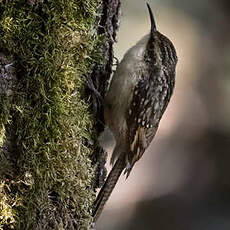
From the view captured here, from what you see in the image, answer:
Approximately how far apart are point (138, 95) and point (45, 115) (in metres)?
0.97

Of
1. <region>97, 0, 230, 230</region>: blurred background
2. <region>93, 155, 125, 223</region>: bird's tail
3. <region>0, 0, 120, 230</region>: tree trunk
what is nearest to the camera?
<region>0, 0, 120, 230</region>: tree trunk

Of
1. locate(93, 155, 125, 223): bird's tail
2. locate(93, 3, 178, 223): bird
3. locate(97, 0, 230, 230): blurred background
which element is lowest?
locate(97, 0, 230, 230): blurred background

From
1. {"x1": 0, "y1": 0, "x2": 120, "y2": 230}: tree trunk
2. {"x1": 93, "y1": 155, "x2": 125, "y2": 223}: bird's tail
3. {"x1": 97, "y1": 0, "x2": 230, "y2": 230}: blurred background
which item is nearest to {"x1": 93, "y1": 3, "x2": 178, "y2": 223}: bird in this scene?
{"x1": 93, "y1": 155, "x2": 125, "y2": 223}: bird's tail

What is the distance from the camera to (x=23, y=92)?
9.18 ft

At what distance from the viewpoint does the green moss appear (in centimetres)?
277

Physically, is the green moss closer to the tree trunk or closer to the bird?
the tree trunk

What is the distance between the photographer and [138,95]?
3717mm

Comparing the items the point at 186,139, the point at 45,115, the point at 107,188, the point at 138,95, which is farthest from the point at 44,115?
the point at 186,139

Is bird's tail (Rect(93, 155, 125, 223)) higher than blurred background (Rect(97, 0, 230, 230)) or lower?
higher

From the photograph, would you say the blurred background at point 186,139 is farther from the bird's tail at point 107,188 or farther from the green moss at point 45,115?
the green moss at point 45,115

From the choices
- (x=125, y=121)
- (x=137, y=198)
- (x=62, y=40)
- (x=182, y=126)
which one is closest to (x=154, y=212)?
(x=137, y=198)

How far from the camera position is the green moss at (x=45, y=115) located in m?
2.77

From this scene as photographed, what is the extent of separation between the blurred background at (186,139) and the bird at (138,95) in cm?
261

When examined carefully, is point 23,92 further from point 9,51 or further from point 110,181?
point 110,181
